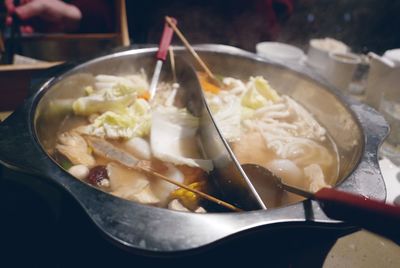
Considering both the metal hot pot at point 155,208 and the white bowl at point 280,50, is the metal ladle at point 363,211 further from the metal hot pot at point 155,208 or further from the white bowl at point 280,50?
the white bowl at point 280,50

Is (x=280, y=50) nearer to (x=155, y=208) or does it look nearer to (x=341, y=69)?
(x=341, y=69)

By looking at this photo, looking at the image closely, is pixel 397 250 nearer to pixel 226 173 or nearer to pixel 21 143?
pixel 226 173

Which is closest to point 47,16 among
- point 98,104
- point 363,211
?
point 98,104

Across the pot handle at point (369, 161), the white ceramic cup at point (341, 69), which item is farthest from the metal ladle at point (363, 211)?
the white ceramic cup at point (341, 69)

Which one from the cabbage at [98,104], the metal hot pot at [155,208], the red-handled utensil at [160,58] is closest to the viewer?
the metal hot pot at [155,208]

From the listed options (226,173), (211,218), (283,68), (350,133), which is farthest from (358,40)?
(211,218)

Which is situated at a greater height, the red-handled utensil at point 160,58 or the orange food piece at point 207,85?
the red-handled utensil at point 160,58
